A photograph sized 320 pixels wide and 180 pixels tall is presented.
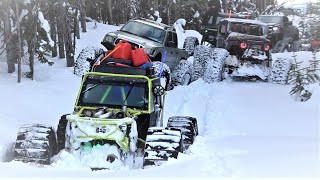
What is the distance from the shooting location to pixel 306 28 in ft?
37.9

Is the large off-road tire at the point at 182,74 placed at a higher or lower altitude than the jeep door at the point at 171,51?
lower

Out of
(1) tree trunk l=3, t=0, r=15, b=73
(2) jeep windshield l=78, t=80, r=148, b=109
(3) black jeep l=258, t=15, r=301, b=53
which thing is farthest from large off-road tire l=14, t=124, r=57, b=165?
(3) black jeep l=258, t=15, r=301, b=53

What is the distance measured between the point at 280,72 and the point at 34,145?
9.56 metres

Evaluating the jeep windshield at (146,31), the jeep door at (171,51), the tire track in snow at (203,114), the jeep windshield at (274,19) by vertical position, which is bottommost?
the tire track in snow at (203,114)

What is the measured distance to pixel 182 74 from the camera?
1519cm

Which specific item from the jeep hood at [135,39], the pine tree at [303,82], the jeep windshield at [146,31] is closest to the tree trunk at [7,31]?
the jeep hood at [135,39]

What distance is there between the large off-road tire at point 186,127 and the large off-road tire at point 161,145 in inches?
40.0

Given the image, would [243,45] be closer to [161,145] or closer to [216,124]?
[216,124]

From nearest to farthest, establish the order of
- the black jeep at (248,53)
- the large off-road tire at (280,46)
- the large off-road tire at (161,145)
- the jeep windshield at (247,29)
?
the large off-road tire at (161,145)
the black jeep at (248,53)
the jeep windshield at (247,29)
the large off-road tire at (280,46)

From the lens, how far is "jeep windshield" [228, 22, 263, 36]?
17750 millimetres

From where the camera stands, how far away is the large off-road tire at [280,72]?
1461cm

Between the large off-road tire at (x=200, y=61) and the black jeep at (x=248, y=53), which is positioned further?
the large off-road tire at (x=200, y=61)

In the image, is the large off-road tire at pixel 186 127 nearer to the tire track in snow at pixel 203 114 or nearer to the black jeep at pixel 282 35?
the tire track in snow at pixel 203 114

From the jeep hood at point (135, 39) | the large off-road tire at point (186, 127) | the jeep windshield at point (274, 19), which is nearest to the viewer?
the large off-road tire at point (186, 127)
